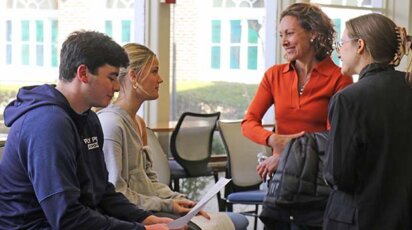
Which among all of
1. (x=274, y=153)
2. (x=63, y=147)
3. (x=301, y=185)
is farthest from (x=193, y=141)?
(x=63, y=147)

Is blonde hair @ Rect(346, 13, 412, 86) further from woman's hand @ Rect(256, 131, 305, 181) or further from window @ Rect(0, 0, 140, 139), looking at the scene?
window @ Rect(0, 0, 140, 139)

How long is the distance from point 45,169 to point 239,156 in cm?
304

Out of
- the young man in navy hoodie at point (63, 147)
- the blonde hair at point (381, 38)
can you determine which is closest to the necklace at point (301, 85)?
the blonde hair at point (381, 38)

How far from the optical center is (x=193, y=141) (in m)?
5.85

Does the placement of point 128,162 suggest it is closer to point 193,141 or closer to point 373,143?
point 373,143

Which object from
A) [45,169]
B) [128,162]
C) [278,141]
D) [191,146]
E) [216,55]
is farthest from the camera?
[216,55]

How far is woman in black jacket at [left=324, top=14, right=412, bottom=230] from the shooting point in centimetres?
257

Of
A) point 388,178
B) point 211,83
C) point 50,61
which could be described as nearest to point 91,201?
point 388,178

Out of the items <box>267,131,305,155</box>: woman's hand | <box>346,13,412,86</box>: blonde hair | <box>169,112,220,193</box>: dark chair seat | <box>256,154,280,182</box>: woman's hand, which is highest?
<box>346,13,412,86</box>: blonde hair

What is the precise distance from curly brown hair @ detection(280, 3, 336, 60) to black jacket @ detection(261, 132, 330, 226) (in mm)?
433

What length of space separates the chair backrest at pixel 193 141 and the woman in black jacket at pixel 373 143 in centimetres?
311

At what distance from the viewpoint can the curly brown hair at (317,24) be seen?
3.20 meters

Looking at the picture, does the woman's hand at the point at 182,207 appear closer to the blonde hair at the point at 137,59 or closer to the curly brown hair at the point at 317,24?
the blonde hair at the point at 137,59

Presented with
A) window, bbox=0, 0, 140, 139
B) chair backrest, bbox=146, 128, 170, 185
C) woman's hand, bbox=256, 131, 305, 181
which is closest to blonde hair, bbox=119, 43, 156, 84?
woman's hand, bbox=256, 131, 305, 181
